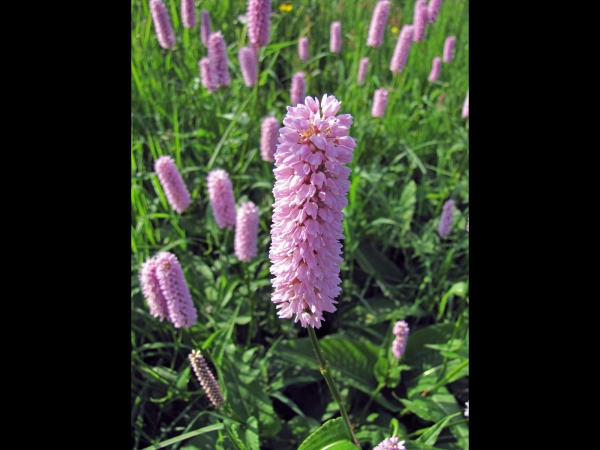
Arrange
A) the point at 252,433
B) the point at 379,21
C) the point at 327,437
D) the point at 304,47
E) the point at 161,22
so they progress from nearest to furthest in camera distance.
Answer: the point at 327,437
the point at 252,433
the point at 161,22
the point at 379,21
the point at 304,47

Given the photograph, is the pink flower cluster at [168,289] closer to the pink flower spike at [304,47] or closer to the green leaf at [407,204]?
the green leaf at [407,204]

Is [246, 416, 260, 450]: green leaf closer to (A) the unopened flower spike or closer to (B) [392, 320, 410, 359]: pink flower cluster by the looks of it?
(A) the unopened flower spike

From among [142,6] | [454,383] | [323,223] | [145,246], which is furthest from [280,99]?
[323,223]

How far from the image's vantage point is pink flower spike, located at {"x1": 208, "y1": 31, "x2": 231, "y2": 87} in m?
3.57

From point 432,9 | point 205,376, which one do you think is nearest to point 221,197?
point 205,376

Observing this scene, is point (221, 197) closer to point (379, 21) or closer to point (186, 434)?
point (186, 434)

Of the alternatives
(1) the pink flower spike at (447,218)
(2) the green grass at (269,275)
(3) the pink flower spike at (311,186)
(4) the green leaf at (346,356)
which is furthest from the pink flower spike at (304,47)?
(3) the pink flower spike at (311,186)

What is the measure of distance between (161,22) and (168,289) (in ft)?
8.46

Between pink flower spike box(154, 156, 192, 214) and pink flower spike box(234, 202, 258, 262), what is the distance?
463mm

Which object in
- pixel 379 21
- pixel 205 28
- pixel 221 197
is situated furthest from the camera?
pixel 205 28

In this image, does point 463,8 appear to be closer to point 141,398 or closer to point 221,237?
point 221,237

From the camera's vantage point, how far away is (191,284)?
10.2ft

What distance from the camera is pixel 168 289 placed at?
7.35 ft

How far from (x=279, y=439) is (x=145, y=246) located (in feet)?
4.79
